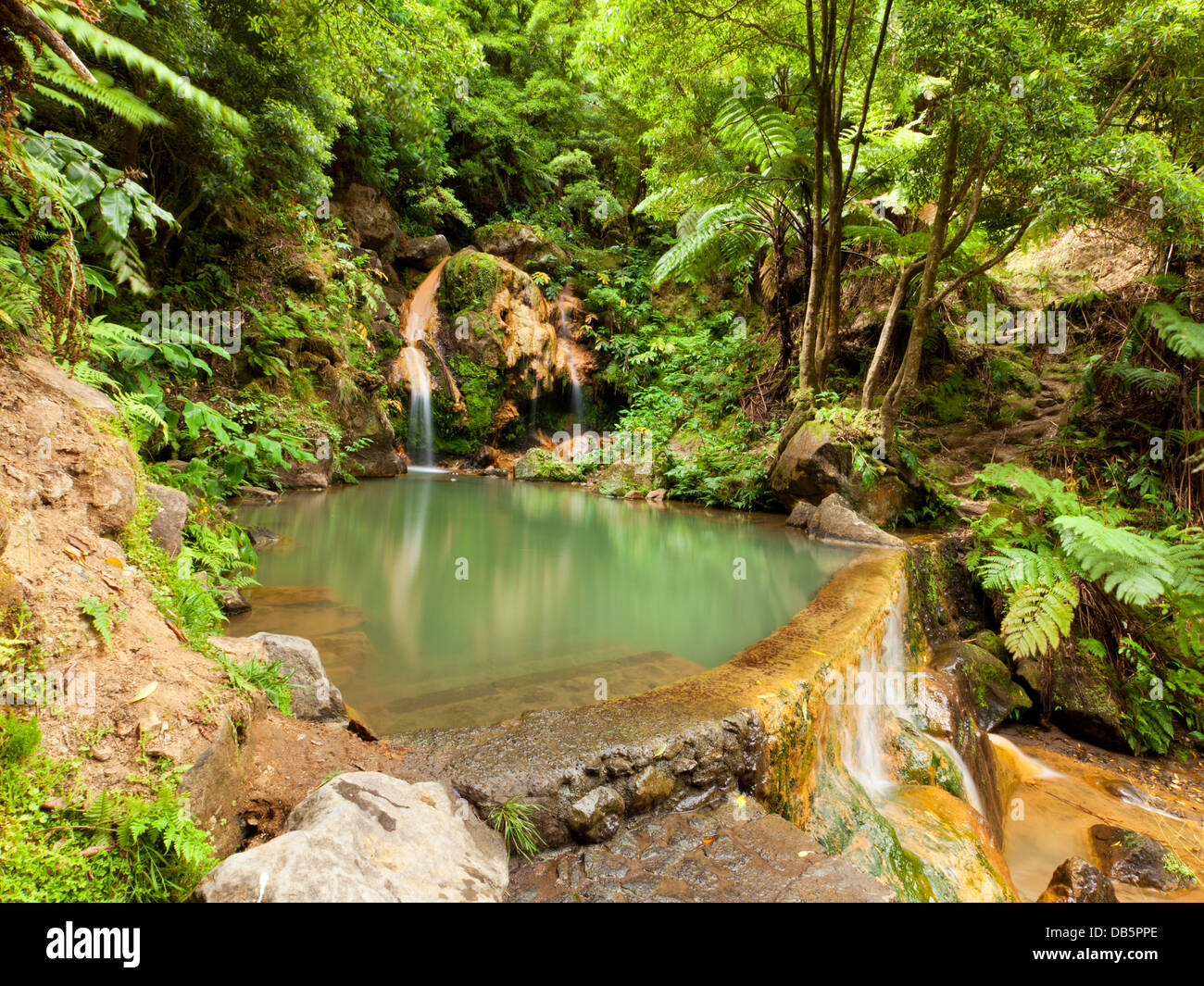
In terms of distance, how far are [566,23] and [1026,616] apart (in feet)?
66.5

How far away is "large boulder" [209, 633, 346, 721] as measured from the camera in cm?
214

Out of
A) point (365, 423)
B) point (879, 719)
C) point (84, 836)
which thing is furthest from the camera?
point (365, 423)

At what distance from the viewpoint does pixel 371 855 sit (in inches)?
49.7

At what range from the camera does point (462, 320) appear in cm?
1547

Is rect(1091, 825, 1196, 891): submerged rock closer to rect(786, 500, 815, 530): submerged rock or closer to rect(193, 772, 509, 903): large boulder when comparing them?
rect(193, 772, 509, 903): large boulder

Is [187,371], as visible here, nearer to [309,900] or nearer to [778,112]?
[309,900]

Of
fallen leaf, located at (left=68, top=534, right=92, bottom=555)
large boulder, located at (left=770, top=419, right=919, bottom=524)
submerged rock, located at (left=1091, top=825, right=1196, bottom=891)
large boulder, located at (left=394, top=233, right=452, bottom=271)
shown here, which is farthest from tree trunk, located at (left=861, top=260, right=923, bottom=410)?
large boulder, located at (left=394, top=233, right=452, bottom=271)

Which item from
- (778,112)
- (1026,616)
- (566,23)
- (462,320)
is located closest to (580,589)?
(1026,616)

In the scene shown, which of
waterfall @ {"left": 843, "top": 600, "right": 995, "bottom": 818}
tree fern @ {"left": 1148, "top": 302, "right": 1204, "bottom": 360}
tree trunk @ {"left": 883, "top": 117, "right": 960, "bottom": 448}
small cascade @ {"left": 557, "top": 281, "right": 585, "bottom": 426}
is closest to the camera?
waterfall @ {"left": 843, "top": 600, "right": 995, "bottom": 818}

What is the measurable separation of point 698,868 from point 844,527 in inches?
231

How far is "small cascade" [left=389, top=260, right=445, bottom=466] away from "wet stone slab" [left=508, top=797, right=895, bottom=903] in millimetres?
13913

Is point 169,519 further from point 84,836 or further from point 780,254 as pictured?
point 780,254

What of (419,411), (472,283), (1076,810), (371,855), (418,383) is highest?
(472,283)

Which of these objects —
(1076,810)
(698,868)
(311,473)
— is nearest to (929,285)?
(1076,810)
